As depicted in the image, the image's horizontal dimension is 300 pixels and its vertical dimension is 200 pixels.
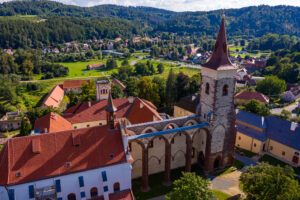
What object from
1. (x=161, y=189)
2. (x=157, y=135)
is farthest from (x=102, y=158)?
(x=161, y=189)

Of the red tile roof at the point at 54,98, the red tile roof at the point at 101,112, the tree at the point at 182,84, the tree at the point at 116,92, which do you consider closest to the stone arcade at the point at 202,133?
the red tile roof at the point at 101,112

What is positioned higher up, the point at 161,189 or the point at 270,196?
the point at 270,196

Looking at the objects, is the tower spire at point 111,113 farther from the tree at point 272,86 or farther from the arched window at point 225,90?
the tree at point 272,86

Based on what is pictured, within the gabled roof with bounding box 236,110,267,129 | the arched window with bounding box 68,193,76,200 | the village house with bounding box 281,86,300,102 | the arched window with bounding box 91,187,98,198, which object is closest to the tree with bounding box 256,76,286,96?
the village house with bounding box 281,86,300,102

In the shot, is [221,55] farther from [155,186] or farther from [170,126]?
[155,186]

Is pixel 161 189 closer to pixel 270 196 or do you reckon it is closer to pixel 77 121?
pixel 270 196

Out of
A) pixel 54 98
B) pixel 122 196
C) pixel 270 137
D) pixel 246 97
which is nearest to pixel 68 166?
pixel 122 196
